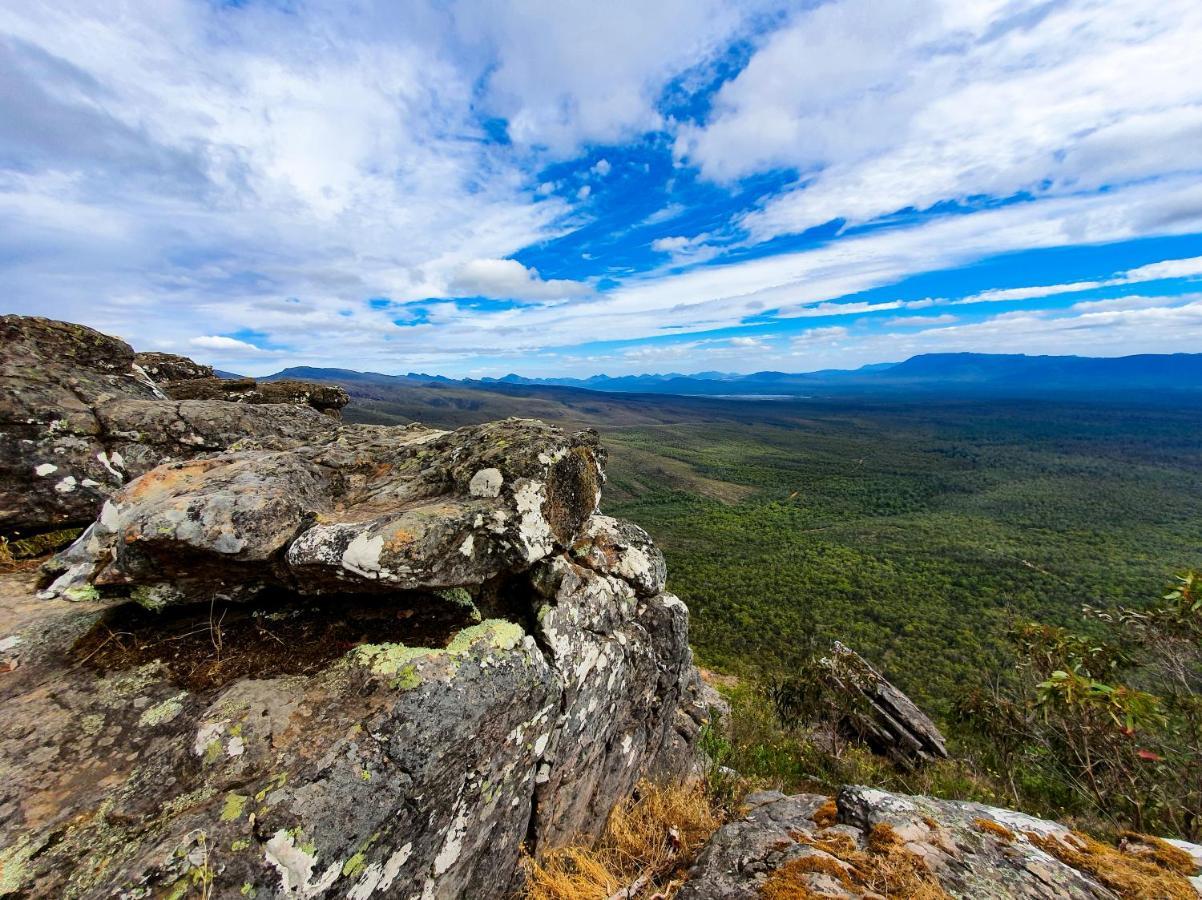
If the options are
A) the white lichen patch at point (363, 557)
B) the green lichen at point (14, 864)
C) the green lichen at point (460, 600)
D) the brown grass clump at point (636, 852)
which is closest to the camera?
the green lichen at point (14, 864)

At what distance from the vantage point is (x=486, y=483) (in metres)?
7.49

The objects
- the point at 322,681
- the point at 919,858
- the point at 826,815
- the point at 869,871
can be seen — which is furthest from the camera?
the point at 826,815

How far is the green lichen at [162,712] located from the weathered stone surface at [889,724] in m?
24.9

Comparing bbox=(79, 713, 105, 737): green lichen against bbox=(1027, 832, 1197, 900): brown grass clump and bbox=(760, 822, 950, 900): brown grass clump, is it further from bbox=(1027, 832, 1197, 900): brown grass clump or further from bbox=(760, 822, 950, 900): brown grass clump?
bbox=(1027, 832, 1197, 900): brown grass clump

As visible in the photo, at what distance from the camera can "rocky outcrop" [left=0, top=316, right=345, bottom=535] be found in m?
8.39

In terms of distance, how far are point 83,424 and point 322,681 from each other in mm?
→ 8050

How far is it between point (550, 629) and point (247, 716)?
12.3 ft

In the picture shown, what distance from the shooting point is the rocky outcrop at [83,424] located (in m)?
8.39

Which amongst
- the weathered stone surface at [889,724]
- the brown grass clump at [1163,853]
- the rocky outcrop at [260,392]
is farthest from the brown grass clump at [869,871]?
the weathered stone surface at [889,724]

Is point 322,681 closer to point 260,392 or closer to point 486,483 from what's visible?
point 486,483

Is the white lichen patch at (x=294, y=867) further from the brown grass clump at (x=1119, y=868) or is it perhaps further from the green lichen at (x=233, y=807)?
the brown grass clump at (x=1119, y=868)

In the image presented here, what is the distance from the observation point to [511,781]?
248 inches

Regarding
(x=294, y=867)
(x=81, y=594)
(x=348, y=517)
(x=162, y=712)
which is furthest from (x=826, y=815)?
(x=81, y=594)

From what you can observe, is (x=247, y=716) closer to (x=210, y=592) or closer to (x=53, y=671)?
(x=210, y=592)
